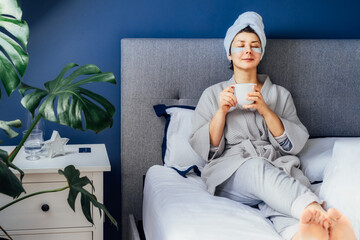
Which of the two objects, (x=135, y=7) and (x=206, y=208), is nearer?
(x=206, y=208)

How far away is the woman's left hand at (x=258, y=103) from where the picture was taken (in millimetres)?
1836

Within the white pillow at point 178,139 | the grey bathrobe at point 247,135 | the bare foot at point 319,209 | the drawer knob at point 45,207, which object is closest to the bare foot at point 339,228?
the bare foot at point 319,209

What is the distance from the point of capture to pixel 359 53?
2350 millimetres

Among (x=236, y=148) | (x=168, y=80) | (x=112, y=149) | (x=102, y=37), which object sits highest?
(x=102, y=37)

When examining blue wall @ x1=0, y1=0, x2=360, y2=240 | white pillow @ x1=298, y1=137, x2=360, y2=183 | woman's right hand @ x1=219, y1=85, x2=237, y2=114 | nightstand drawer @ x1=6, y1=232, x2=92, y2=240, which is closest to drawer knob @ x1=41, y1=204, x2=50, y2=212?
nightstand drawer @ x1=6, y1=232, x2=92, y2=240

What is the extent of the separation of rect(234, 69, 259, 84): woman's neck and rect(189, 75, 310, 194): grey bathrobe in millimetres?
25

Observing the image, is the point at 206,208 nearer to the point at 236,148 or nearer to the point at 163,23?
the point at 236,148

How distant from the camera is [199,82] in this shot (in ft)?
7.42

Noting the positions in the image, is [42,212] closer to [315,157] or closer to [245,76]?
[245,76]

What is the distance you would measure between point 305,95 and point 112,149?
0.93 metres

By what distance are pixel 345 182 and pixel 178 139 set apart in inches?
31.5

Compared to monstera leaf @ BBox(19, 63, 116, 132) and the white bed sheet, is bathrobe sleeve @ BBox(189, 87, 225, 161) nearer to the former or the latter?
the white bed sheet

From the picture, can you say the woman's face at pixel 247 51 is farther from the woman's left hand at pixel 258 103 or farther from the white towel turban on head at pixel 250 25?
the woman's left hand at pixel 258 103

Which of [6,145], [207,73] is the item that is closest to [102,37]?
[207,73]
